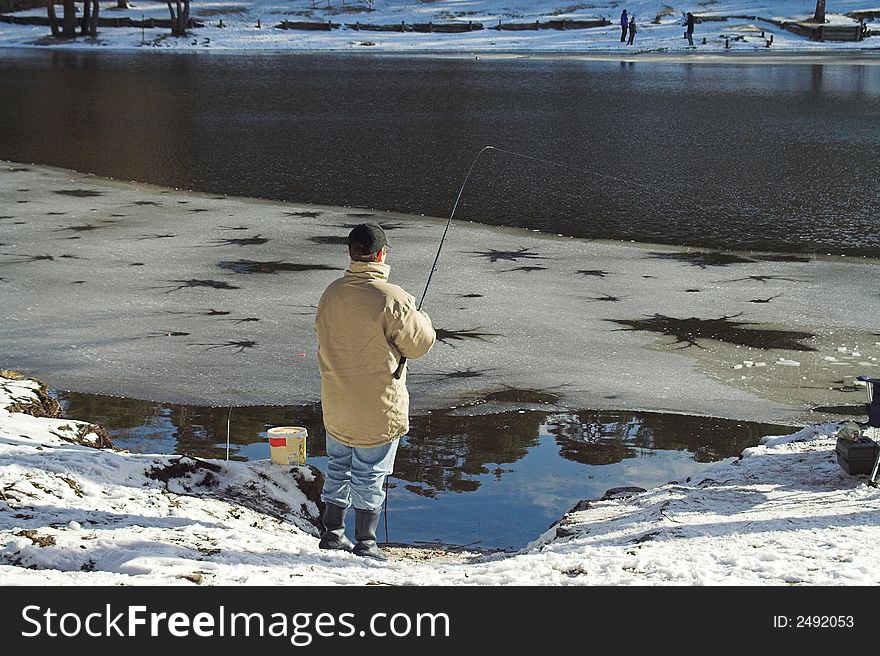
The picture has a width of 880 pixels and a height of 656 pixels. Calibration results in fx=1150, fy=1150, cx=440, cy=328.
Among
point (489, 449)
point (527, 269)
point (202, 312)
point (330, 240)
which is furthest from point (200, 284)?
point (489, 449)

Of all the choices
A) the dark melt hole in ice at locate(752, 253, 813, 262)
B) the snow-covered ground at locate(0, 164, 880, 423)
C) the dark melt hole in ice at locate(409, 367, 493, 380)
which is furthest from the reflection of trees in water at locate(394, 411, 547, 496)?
the dark melt hole in ice at locate(752, 253, 813, 262)

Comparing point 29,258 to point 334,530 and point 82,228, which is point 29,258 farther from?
point 334,530

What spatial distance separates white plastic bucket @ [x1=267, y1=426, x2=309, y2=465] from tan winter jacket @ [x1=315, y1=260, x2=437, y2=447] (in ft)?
3.97

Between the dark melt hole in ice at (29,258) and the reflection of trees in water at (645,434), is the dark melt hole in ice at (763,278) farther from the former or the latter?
the dark melt hole in ice at (29,258)

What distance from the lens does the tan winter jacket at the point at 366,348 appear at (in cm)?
447

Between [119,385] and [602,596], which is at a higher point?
[602,596]

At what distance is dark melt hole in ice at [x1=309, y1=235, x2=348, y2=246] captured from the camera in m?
11.9

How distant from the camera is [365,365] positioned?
14.9 ft

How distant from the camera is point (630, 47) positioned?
53594mm

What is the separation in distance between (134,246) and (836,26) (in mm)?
52142

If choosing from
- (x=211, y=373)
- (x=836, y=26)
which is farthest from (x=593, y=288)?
(x=836, y=26)

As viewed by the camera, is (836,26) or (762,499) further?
(836,26)

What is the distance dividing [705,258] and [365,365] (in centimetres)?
745

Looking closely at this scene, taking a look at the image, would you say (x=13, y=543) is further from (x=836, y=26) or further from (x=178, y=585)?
(x=836, y=26)
